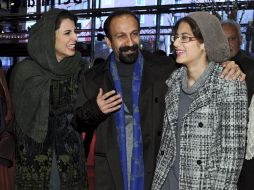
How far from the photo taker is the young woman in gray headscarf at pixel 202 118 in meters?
1.80

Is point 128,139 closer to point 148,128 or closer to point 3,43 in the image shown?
point 148,128

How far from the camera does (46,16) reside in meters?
2.54

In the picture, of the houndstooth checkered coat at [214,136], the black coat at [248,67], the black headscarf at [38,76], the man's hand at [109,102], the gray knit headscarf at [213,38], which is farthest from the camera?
the black headscarf at [38,76]

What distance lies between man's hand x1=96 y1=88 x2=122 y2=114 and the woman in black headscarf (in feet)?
1.27

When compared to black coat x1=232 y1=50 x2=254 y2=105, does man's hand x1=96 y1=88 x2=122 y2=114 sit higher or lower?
lower

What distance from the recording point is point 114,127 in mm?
2338

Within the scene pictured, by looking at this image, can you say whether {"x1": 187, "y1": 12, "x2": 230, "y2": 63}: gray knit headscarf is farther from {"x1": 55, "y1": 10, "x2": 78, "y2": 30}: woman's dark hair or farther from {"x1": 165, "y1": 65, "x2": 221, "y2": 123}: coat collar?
{"x1": 55, "y1": 10, "x2": 78, "y2": 30}: woman's dark hair

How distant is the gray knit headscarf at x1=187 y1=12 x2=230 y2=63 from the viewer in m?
1.91

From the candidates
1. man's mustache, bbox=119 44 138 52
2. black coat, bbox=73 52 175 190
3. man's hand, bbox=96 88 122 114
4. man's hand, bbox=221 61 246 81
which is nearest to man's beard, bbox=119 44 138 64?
man's mustache, bbox=119 44 138 52

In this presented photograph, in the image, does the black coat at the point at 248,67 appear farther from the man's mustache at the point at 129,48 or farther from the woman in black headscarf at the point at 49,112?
the woman in black headscarf at the point at 49,112

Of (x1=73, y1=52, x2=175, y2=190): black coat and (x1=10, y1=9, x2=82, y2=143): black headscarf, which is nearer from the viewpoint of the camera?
(x1=73, y1=52, x2=175, y2=190): black coat

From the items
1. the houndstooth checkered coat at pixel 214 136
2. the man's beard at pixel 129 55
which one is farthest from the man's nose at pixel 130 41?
the houndstooth checkered coat at pixel 214 136

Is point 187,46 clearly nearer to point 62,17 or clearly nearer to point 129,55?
point 129,55

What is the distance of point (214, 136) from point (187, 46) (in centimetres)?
46
